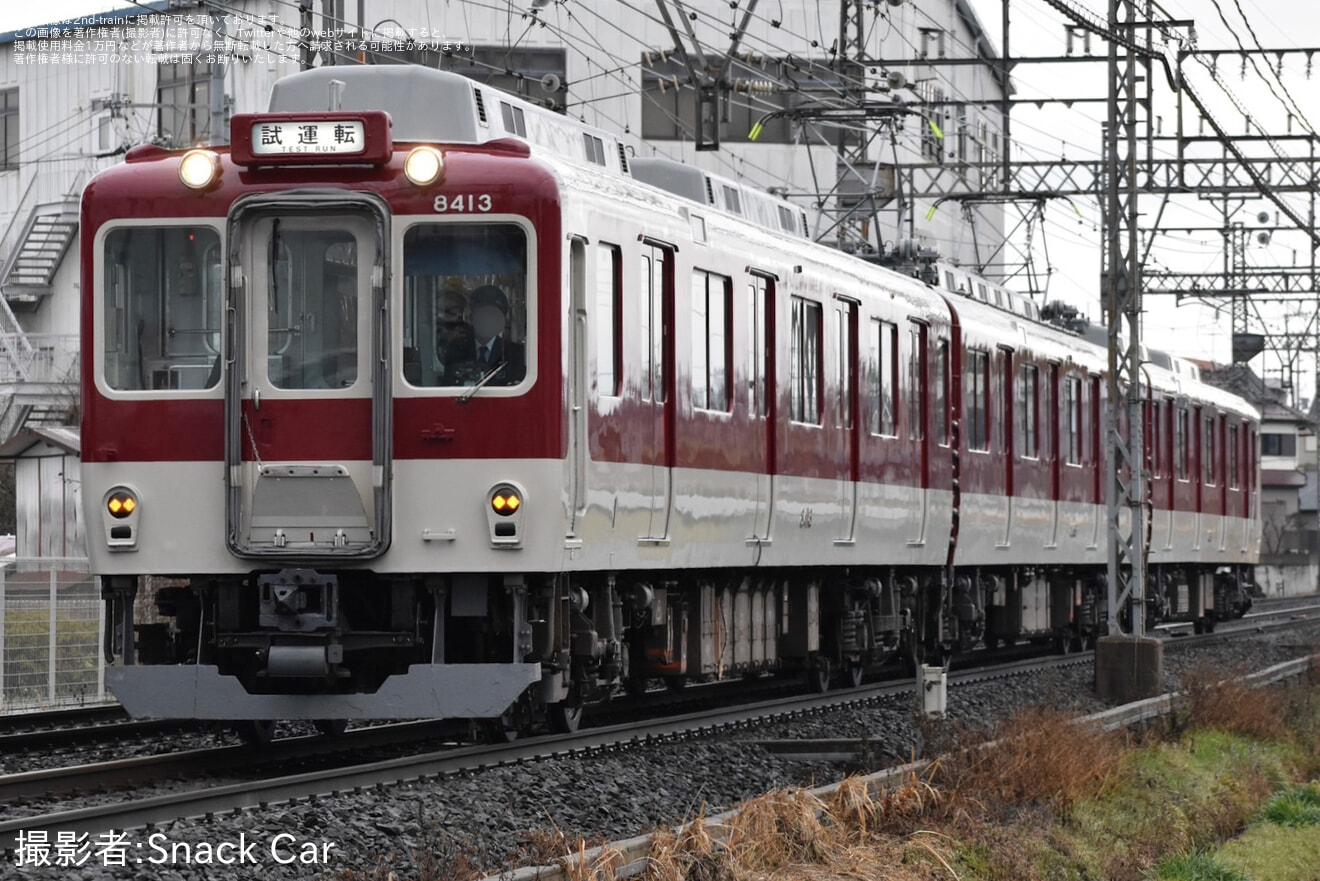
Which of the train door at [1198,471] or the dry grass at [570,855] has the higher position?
the train door at [1198,471]

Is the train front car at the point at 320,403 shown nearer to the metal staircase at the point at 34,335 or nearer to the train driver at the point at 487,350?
the train driver at the point at 487,350

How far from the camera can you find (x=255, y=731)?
12.7m

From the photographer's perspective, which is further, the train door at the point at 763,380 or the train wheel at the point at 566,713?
the train door at the point at 763,380

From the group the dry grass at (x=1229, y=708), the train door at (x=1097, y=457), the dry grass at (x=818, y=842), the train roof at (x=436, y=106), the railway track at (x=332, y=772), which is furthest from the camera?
the train door at (x=1097, y=457)

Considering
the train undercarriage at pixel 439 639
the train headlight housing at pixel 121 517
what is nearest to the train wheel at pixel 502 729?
the train undercarriage at pixel 439 639

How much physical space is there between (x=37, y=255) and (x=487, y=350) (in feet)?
120

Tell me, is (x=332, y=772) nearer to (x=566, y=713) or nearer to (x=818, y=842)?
(x=818, y=842)

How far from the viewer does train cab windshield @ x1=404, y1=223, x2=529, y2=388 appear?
11.9 meters

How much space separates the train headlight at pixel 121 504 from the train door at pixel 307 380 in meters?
0.64

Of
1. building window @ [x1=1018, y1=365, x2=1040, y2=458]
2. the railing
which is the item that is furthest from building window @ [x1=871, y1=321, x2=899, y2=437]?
the railing

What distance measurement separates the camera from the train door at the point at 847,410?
56.7 feet

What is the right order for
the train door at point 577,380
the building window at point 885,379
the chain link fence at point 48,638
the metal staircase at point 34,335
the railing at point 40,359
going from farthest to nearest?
the railing at point 40,359 → the metal staircase at point 34,335 → the building window at point 885,379 → the chain link fence at point 48,638 → the train door at point 577,380

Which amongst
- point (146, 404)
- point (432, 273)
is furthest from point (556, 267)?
point (146, 404)

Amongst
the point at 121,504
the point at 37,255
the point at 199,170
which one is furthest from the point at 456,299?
the point at 37,255
